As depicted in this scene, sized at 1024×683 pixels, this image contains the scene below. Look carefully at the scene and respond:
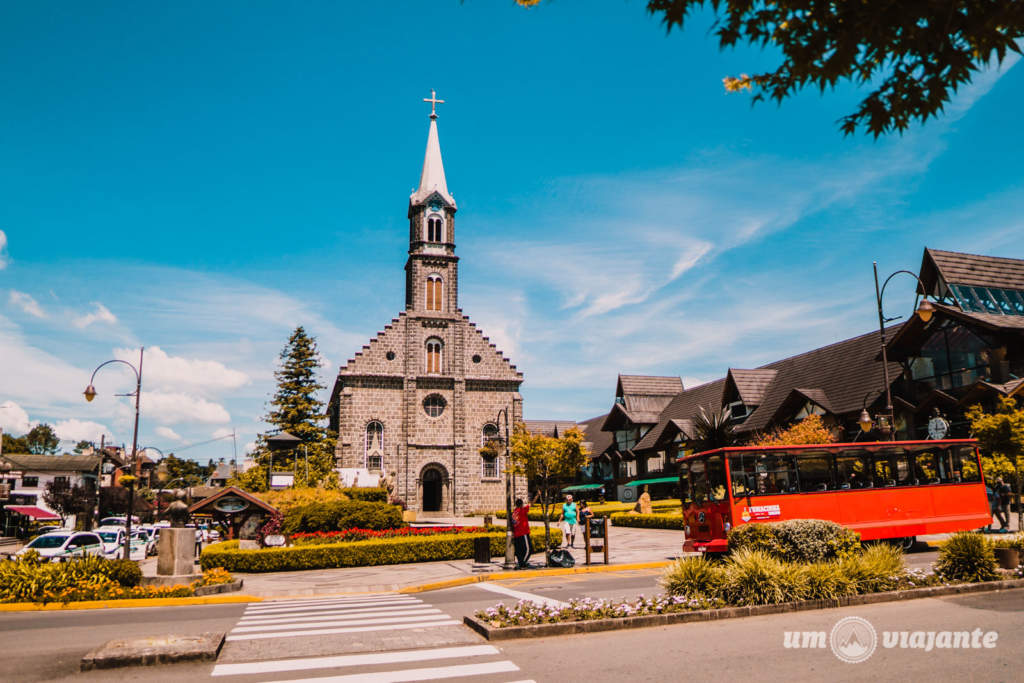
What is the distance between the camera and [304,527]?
85.3 feet

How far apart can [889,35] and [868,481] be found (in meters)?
17.4

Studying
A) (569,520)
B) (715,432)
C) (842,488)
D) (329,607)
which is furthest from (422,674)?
(715,432)

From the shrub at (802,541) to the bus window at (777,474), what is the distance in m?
5.24

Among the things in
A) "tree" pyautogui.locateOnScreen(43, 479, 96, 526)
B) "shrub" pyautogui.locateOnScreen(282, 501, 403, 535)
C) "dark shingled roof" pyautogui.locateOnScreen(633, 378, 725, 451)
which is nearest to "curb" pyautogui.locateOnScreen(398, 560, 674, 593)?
"shrub" pyautogui.locateOnScreen(282, 501, 403, 535)

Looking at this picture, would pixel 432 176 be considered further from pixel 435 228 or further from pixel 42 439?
pixel 42 439

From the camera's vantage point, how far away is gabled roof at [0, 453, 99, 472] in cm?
6862

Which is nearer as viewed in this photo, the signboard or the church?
the signboard

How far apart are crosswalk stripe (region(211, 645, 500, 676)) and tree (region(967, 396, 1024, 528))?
21458 millimetres

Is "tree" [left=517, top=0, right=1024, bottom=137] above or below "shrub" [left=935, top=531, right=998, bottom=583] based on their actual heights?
above

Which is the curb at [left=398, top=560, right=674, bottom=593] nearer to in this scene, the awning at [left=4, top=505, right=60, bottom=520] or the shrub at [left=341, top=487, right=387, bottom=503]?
the shrub at [left=341, top=487, right=387, bottom=503]

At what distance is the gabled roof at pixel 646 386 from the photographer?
6019 centimetres

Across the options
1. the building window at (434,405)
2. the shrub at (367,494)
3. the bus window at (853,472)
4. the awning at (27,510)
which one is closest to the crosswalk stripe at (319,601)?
the bus window at (853,472)

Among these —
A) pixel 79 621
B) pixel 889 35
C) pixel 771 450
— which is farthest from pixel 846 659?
pixel 79 621

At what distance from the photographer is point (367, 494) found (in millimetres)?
36531
